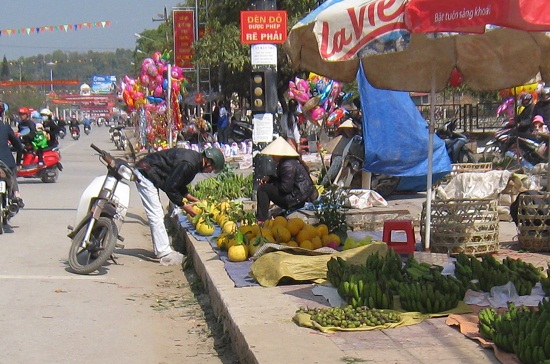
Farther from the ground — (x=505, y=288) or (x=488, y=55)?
(x=488, y=55)

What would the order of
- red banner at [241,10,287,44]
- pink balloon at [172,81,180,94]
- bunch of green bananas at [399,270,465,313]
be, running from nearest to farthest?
1. bunch of green bananas at [399,270,465,313]
2. red banner at [241,10,287,44]
3. pink balloon at [172,81,180,94]

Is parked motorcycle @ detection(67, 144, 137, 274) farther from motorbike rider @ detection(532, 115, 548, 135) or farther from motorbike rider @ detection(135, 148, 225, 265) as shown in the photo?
motorbike rider @ detection(532, 115, 548, 135)

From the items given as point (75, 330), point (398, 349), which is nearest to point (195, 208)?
point (75, 330)

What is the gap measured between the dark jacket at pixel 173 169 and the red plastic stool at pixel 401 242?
7.43 feet

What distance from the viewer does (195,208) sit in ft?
35.7

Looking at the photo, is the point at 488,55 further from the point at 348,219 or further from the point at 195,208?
the point at 195,208

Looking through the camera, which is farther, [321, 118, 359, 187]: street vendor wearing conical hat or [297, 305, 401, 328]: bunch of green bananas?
[321, 118, 359, 187]: street vendor wearing conical hat

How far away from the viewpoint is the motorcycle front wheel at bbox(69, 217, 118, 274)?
8.95 metres

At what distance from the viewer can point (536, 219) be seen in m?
8.62

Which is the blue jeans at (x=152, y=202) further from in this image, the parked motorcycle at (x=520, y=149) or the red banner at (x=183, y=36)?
the red banner at (x=183, y=36)

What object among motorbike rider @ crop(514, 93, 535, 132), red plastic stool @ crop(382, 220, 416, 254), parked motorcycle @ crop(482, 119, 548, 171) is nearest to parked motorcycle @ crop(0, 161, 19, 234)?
red plastic stool @ crop(382, 220, 416, 254)

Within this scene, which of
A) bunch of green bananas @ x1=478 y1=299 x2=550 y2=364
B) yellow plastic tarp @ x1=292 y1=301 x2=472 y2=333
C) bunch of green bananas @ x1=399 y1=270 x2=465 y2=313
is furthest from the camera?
bunch of green bananas @ x1=399 y1=270 x2=465 y2=313

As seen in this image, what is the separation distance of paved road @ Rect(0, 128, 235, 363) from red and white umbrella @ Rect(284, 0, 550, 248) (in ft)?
9.44

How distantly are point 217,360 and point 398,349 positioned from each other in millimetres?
1541
